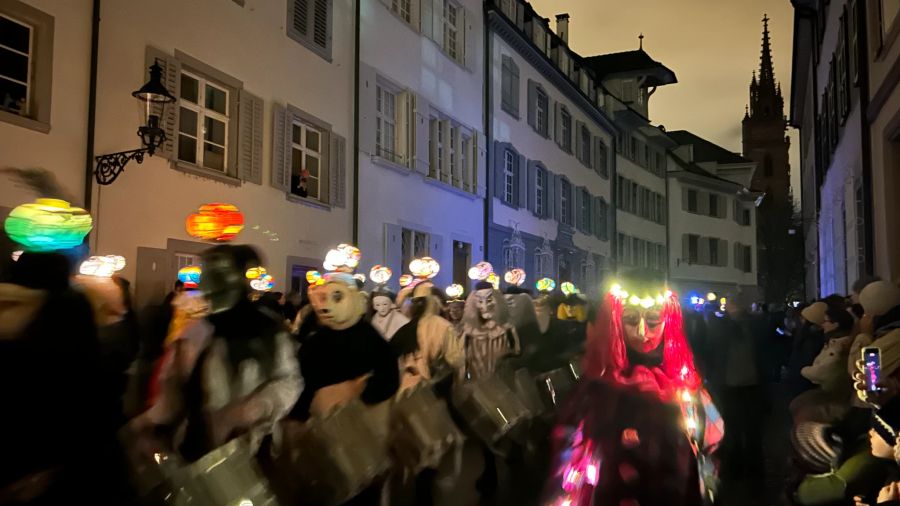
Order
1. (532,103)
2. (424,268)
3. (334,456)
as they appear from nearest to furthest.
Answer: (334,456)
(424,268)
(532,103)

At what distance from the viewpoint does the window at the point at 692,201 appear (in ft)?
172

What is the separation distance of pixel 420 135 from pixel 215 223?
48.3ft

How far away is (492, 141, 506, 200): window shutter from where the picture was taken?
25.5 meters

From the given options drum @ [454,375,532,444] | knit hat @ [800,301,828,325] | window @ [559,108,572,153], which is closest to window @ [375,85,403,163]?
drum @ [454,375,532,444]

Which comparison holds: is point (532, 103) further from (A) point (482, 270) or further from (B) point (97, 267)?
(B) point (97, 267)

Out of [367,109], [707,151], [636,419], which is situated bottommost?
[636,419]

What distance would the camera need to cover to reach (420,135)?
67.2 feet

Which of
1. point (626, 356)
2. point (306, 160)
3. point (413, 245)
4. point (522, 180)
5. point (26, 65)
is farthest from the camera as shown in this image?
point (522, 180)

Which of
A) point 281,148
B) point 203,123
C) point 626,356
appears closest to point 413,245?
point 281,148

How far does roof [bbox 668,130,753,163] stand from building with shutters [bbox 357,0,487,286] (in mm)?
41728

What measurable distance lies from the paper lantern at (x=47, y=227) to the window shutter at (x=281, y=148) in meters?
10.0

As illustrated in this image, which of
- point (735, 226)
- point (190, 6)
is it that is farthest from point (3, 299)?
point (735, 226)

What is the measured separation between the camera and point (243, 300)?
4.77m

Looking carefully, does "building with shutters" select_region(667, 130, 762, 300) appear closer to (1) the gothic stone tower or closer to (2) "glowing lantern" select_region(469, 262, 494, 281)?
(1) the gothic stone tower
